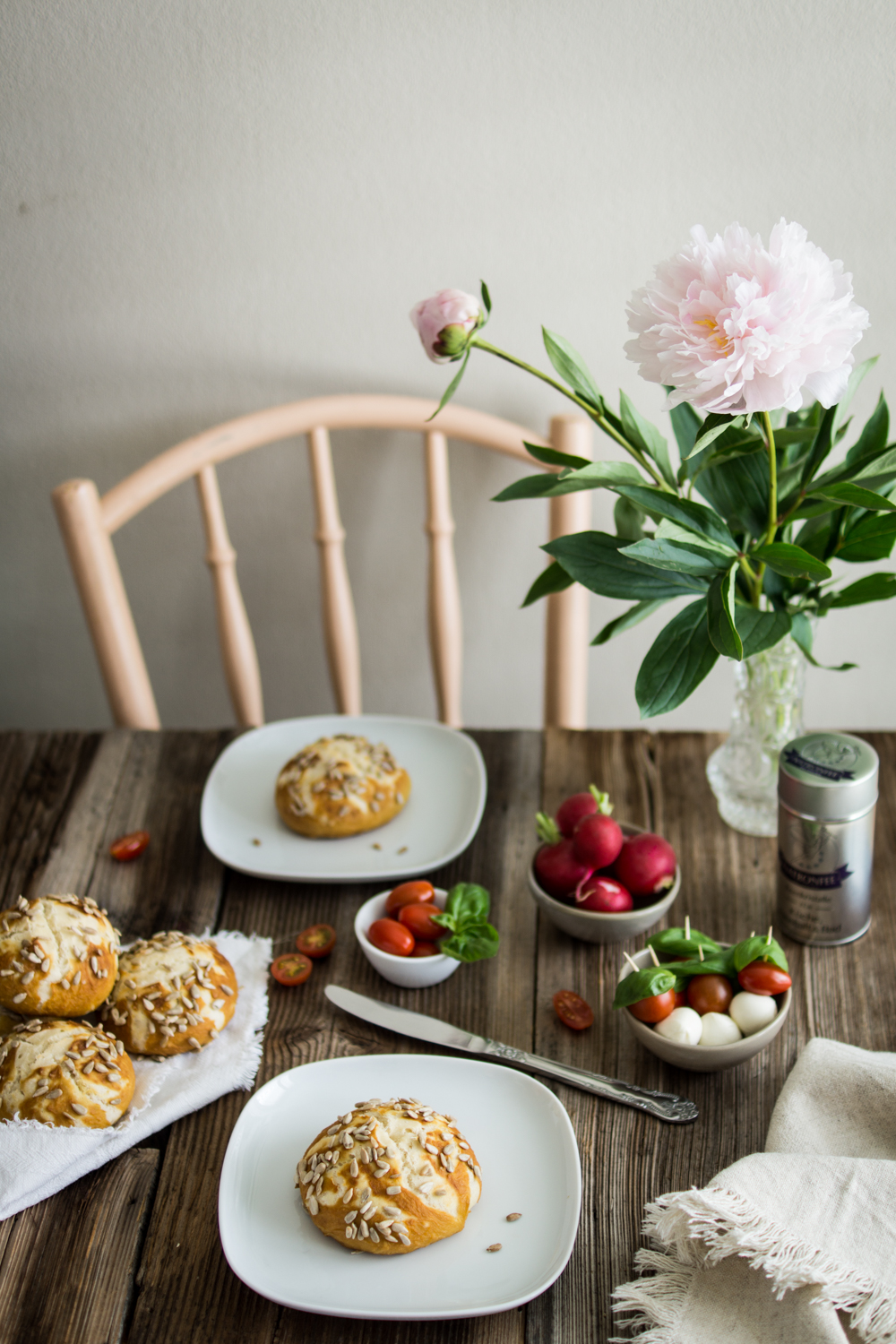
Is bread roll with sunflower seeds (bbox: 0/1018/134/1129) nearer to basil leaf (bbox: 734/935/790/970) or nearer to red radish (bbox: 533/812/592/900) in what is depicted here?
red radish (bbox: 533/812/592/900)

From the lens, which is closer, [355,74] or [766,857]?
[766,857]

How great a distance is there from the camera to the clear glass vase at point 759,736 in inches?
38.8

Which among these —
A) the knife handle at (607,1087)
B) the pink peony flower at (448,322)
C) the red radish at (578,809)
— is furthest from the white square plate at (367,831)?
the pink peony flower at (448,322)

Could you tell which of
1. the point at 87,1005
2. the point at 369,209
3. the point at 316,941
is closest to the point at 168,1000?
the point at 87,1005

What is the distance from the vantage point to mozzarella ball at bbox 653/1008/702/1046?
30.6 inches

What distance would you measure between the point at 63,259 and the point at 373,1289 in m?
1.33

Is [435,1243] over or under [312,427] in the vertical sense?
under

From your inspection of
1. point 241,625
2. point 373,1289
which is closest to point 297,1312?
point 373,1289

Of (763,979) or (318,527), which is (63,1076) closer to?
(763,979)

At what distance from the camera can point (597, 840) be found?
897mm

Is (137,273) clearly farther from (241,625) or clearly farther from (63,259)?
(241,625)

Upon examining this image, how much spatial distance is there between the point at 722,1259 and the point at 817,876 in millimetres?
344

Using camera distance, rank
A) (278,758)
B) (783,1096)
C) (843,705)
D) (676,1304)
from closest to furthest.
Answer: (676,1304) < (783,1096) < (278,758) < (843,705)

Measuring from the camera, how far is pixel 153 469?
133 cm
